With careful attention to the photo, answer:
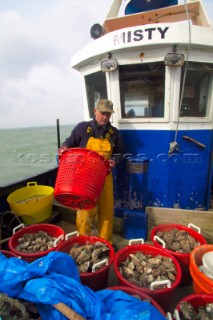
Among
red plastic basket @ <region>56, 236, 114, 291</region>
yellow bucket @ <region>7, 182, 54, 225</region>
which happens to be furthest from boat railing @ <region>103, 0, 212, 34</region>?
red plastic basket @ <region>56, 236, 114, 291</region>

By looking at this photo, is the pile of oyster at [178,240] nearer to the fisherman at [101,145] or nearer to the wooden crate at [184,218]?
the wooden crate at [184,218]

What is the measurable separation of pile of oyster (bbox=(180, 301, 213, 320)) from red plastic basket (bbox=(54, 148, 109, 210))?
1.17m

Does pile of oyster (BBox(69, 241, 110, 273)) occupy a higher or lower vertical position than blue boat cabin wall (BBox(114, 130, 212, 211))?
lower

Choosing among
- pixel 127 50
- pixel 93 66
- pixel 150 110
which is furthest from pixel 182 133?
pixel 93 66

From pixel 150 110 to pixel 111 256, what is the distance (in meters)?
2.22

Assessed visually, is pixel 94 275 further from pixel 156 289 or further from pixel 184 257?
pixel 184 257

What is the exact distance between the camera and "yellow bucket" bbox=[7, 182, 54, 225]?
10.5 ft

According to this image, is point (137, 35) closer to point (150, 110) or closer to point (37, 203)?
point (150, 110)

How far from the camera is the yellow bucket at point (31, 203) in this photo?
3186 millimetres

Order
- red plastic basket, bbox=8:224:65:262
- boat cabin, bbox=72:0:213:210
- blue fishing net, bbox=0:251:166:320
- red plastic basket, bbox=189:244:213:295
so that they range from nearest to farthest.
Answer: blue fishing net, bbox=0:251:166:320
red plastic basket, bbox=189:244:213:295
red plastic basket, bbox=8:224:65:262
boat cabin, bbox=72:0:213:210

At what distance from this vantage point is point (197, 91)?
3.46m

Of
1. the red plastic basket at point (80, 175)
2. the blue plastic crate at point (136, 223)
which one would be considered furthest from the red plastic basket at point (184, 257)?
the red plastic basket at point (80, 175)

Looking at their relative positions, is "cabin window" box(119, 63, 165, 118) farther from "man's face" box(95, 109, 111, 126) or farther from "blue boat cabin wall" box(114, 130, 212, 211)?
"man's face" box(95, 109, 111, 126)

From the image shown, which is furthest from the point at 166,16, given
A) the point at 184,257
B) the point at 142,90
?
the point at 184,257
